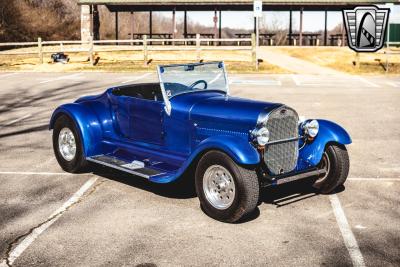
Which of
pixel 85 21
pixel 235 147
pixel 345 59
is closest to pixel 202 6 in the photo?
pixel 85 21

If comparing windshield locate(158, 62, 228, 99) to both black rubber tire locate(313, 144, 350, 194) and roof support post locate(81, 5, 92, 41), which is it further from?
roof support post locate(81, 5, 92, 41)

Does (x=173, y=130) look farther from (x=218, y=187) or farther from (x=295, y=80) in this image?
(x=295, y=80)

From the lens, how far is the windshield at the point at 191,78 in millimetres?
6922

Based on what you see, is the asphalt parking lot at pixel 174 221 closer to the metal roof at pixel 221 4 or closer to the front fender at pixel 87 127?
the front fender at pixel 87 127

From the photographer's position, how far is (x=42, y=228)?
18.7ft

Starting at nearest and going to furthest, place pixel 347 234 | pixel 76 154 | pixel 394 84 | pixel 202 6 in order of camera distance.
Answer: pixel 347 234
pixel 76 154
pixel 394 84
pixel 202 6

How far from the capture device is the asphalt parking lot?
498cm

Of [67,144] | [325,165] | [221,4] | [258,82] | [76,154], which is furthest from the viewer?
[221,4]

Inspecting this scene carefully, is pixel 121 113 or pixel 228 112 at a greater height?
pixel 228 112

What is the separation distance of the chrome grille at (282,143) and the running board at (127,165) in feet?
4.44

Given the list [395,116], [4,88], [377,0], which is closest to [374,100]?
[395,116]

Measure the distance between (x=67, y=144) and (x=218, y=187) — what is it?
9.91 feet

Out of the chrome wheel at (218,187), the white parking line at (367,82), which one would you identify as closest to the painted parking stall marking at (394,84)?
the white parking line at (367,82)

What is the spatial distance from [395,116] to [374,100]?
3003 millimetres
